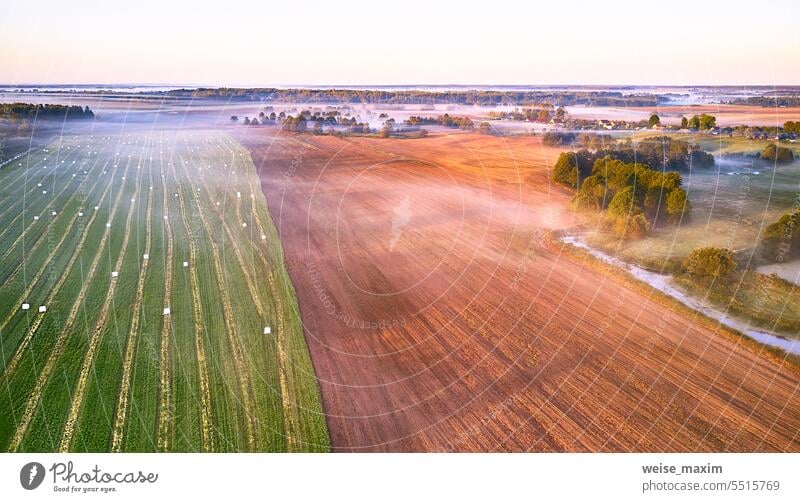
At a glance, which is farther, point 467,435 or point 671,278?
point 671,278

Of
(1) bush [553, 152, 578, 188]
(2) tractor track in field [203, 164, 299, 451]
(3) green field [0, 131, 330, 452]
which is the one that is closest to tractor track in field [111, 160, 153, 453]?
(3) green field [0, 131, 330, 452]

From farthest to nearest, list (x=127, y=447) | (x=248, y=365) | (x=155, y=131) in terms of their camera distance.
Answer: (x=155, y=131) < (x=248, y=365) < (x=127, y=447)

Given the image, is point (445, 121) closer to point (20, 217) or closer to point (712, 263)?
point (712, 263)

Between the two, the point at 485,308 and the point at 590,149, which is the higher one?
the point at 590,149
